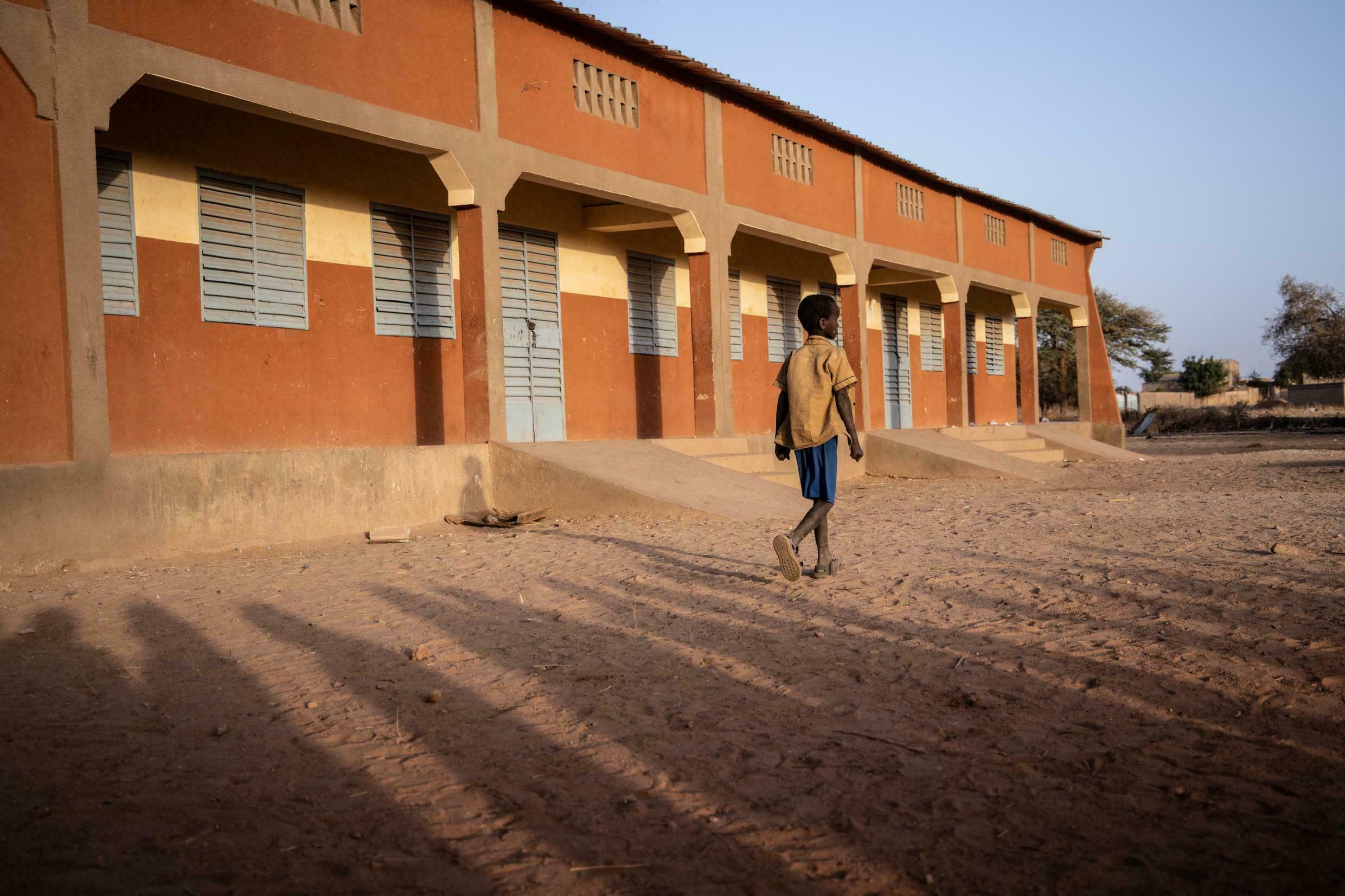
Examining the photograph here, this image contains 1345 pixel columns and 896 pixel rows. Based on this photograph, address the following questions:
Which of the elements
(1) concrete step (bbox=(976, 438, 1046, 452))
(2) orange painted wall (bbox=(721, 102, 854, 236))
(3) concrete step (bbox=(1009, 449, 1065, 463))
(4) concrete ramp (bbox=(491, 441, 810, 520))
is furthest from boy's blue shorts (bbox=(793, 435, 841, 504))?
(3) concrete step (bbox=(1009, 449, 1065, 463))

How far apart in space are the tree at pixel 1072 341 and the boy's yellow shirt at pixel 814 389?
34.7 meters

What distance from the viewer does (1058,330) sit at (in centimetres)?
4416

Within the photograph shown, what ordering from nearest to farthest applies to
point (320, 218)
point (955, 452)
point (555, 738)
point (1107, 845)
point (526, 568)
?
point (1107, 845), point (555, 738), point (526, 568), point (320, 218), point (955, 452)

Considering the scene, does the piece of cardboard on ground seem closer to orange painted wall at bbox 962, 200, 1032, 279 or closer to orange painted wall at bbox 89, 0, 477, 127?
orange painted wall at bbox 89, 0, 477, 127

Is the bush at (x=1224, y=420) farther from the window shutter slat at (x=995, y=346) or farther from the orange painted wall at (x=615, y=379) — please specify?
the orange painted wall at (x=615, y=379)

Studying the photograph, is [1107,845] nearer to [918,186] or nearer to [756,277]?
[756,277]

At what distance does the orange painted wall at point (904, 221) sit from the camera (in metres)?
16.9

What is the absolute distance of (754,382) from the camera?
1697cm

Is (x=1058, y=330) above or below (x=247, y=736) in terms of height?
above

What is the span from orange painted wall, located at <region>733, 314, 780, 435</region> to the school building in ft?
0.21

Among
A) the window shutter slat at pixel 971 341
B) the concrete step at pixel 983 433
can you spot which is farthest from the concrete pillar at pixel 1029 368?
the window shutter slat at pixel 971 341

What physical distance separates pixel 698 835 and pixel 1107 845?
0.99m

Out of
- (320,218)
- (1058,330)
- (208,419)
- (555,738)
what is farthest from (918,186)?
(1058,330)

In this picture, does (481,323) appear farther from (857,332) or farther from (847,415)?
(857,332)
